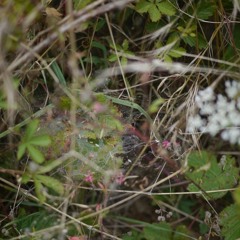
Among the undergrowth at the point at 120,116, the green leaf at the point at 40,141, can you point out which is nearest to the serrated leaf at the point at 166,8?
the undergrowth at the point at 120,116

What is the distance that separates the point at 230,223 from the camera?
169cm

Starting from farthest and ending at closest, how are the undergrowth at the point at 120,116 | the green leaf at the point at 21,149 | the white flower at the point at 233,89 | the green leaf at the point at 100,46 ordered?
the green leaf at the point at 100,46, the white flower at the point at 233,89, the undergrowth at the point at 120,116, the green leaf at the point at 21,149

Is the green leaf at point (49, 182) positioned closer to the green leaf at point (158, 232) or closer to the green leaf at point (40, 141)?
the green leaf at point (40, 141)

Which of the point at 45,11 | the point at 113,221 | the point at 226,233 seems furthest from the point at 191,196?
the point at 45,11

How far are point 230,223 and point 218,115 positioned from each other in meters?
0.35

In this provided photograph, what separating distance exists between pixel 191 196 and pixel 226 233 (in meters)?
0.50

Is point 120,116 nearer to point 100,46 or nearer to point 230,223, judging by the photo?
point 100,46

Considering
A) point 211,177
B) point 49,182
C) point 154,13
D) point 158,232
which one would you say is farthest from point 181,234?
point 154,13

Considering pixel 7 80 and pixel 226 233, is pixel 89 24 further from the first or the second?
pixel 226 233

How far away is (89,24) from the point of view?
1.93 metres

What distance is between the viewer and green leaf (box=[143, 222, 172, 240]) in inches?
69.7

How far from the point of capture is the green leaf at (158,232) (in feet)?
5.81

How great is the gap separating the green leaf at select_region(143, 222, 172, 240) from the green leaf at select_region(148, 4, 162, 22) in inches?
27.8

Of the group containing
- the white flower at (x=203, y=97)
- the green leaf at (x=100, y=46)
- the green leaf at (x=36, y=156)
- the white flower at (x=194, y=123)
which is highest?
the green leaf at (x=36, y=156)
